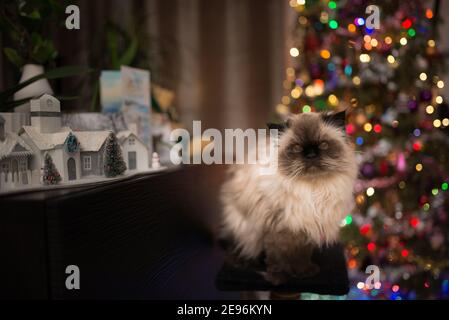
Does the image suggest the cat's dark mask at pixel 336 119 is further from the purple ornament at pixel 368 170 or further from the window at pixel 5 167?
the purple ornament at pixel 368 170

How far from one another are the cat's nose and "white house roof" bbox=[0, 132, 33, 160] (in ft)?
1.84

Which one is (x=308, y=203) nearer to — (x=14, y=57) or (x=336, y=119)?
(x=336, y=119)

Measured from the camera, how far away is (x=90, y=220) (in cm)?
55

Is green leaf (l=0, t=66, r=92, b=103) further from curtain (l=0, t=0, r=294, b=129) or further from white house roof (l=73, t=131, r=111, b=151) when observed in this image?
curtain (l=0, t=0, r=294, b=129)

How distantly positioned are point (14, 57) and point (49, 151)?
0.44m

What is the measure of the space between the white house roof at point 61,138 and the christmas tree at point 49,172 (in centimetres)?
2

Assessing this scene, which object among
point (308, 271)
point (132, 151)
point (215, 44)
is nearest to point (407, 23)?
point (215, 44)

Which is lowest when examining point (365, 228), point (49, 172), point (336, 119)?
point (365, 228)

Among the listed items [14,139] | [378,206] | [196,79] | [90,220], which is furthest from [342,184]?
[196,79]

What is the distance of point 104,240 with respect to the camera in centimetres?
58

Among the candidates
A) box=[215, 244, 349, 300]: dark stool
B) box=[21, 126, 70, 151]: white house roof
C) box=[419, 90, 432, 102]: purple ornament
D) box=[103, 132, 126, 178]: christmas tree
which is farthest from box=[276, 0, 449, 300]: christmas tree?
box=[21, 126, 70, 151]: white house roof

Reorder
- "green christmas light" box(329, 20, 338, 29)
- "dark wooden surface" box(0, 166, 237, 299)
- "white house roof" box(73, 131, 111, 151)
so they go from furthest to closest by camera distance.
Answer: "green christmas light" box(329, 20, 338, 29) → "white house roof" box(73, 131, 111, 151) → "dark wooden surface" box(0, 166, 237, 299)

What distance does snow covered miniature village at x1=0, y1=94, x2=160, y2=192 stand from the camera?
1.86 feet
